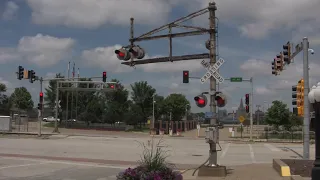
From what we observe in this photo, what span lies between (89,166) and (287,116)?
49.4 metres

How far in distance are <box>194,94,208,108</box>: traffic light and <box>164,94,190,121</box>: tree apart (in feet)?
294

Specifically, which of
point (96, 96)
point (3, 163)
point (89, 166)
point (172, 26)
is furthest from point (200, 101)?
point (96, 96)

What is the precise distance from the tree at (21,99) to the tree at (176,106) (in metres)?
36.6

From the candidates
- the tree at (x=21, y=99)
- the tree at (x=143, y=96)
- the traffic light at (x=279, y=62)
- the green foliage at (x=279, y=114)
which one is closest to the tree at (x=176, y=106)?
Answer: the tree at (x=143, y=96)

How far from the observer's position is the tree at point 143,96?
89.4m

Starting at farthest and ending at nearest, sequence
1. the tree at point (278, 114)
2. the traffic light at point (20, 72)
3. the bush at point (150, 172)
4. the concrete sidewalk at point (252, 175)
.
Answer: the tree at point (278, 114), the traffic light at point (20, 72), the concrete sidewalk at point (252, 175), the bush at point (150, 172)

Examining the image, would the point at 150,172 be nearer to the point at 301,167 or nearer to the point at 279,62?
the point at 301,167

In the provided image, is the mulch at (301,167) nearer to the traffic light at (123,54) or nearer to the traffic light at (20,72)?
the traffic light at (123,54)

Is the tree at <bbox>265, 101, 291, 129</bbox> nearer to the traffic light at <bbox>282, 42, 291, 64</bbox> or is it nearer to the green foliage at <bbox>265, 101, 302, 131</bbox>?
the green foliage at <bbox>265, 101, 302, 131</bbox>

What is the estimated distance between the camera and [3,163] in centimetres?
1912

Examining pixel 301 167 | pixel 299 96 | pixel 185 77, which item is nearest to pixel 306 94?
pixel 299 96

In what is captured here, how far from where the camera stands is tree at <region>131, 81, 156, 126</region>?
89375 mm

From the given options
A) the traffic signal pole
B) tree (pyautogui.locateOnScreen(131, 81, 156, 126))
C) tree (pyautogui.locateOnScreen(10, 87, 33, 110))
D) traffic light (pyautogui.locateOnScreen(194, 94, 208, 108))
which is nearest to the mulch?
traffic light (pyautogui.locateOnScreen(194, 94, 208, 108))

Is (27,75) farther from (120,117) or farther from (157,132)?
(120,117)
